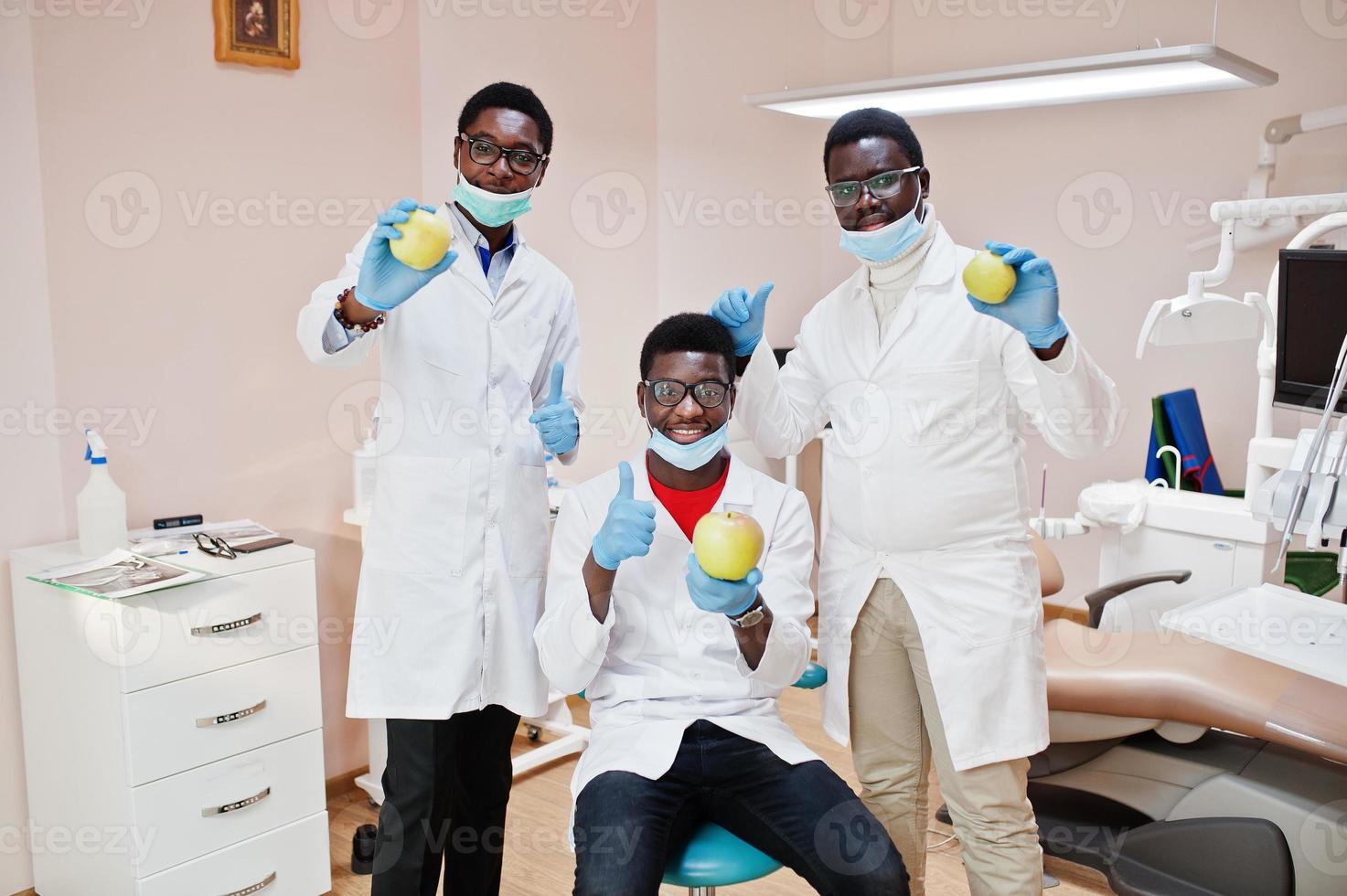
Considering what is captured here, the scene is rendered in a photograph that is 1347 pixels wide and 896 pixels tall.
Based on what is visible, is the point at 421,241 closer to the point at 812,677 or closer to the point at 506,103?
the point at 506,103

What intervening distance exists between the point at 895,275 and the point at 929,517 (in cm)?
37

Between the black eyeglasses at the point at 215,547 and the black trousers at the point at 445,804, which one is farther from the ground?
the black eyeglasses at the point at 215,547

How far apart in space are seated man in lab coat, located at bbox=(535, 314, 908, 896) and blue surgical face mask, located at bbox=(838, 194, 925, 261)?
24 cm

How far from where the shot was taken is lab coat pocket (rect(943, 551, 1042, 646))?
159cm

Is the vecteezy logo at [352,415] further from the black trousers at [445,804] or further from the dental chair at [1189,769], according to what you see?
the dental chair at [1189,769]

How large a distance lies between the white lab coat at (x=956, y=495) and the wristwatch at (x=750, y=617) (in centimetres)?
21

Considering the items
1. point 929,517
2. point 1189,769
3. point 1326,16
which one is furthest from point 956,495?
point 1326,16

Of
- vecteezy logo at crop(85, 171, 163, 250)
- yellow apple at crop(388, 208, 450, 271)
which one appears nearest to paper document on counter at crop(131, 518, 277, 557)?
vecteezy logo at crop(85, 171, 163, 250)

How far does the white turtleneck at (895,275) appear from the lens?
1652 mm

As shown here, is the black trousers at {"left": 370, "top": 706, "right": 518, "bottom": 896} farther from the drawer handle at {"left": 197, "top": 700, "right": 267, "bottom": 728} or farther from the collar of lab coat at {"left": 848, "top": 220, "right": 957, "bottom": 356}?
the collar of lab coat at {"left": 848, "top": 220, "right": 957, "bottom": 356}

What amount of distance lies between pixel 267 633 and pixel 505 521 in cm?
81

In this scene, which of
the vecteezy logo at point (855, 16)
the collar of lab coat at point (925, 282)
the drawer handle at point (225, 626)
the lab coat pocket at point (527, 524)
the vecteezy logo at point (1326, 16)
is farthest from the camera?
the vecteezy logo at point (855, 16)

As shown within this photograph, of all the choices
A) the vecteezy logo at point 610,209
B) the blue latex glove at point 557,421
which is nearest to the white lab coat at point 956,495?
the blue latex glove at point 557,421

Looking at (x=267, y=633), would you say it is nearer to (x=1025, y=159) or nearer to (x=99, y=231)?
(x=99, y=231)
